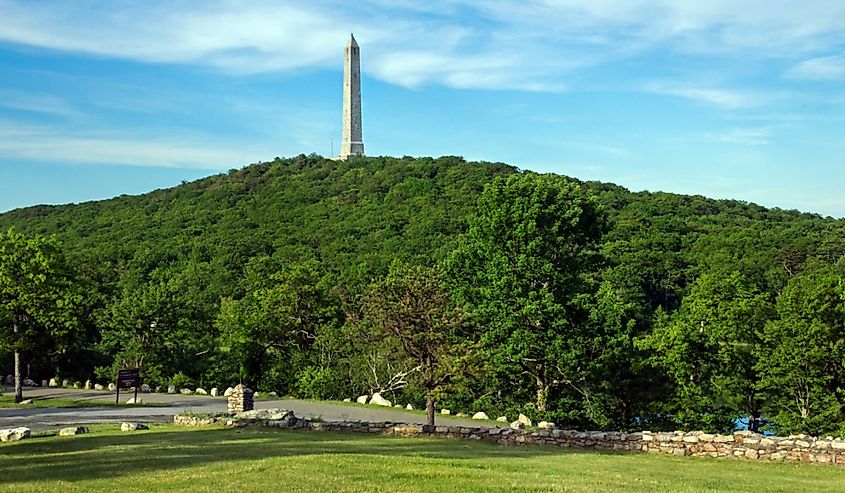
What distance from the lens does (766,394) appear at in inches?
1378

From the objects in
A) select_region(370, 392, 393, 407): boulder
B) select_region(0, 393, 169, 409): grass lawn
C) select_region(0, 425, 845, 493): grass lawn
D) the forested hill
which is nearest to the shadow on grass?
select_region(0, 425, 845, 493): grass lawn

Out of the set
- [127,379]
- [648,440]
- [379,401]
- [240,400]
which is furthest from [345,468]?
[379,401]

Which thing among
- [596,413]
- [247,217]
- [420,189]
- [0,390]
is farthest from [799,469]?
[247,217]

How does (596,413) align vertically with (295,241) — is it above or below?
below

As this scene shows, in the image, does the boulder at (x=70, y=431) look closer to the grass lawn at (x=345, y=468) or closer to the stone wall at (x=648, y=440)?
the grass lawn at (x=345, y=468)

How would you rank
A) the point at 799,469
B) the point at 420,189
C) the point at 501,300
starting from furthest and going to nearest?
the point at 420,189
the point at 501,300
the point at 799,469

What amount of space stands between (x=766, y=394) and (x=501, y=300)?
11.9 m

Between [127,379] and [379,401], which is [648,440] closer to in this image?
[379,401]

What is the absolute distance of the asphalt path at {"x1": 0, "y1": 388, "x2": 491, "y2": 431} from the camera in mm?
26953

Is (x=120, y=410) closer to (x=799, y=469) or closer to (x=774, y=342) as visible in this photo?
(x=799, y=469)

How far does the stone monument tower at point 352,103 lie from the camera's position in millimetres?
99625

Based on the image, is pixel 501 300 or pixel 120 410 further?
pixel 501 300

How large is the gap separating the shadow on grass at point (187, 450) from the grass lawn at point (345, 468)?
0.02m

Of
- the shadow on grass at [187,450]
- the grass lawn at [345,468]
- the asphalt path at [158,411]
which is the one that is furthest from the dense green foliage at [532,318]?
the grass lawn at [345,468]
